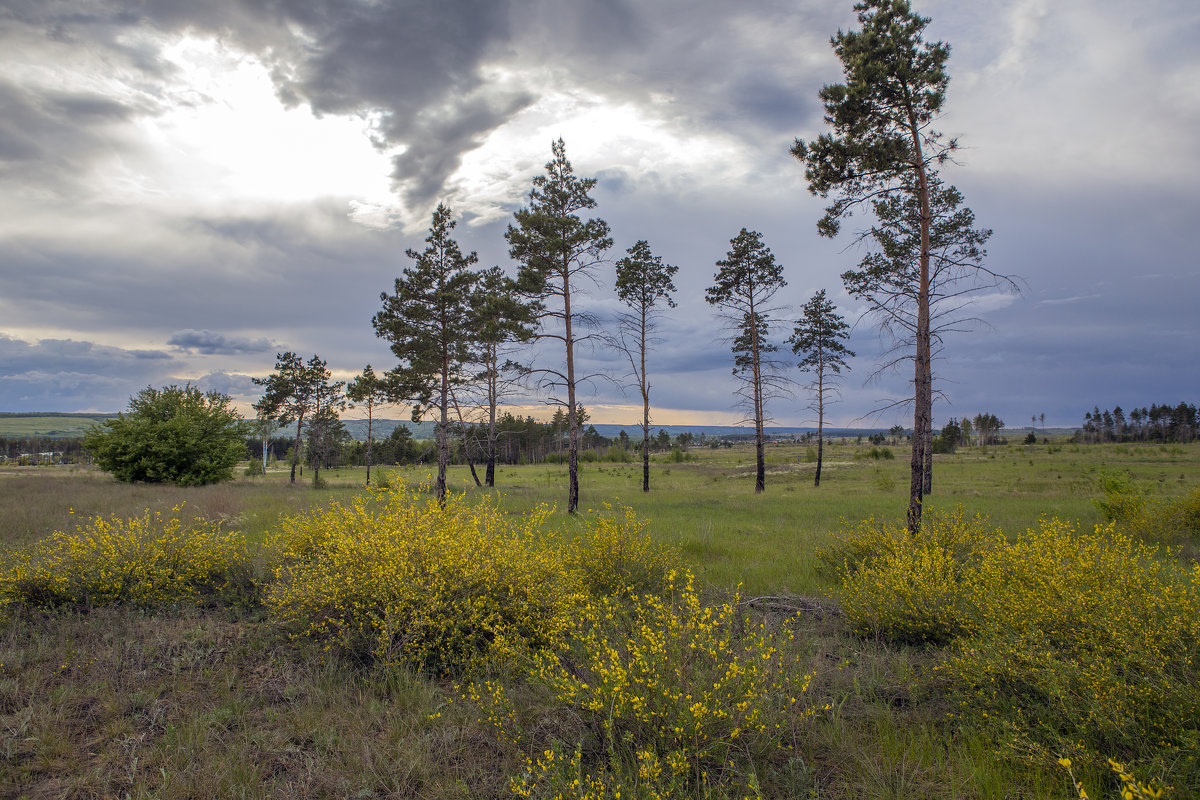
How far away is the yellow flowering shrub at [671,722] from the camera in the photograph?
278cm

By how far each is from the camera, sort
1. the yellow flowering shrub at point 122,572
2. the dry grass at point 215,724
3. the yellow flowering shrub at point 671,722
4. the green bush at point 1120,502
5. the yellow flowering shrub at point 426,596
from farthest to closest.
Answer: the green bush at point 1120,502
the yellow flowering shrub at point 122,572
the yellow flowering shrub at point 426,596
the dry grass at point 215,724
the yellow flowering shrub at point 671,722

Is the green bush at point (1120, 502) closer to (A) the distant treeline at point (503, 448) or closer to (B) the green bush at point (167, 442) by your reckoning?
(B) the green bush at point (167, 442)

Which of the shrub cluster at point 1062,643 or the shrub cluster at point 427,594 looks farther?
A: the shrub cluster at point 427,594

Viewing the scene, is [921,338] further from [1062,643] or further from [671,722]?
[671,722]


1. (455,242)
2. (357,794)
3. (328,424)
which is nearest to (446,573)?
(357,794)

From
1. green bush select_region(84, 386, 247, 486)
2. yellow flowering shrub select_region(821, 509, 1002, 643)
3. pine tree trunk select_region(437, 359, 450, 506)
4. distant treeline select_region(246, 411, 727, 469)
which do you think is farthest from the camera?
distant treeline select_region(246, 411, 727, 469)

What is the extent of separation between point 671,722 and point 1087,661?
9.08 ft

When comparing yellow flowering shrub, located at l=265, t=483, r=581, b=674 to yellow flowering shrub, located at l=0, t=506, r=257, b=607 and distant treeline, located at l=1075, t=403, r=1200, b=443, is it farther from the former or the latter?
distant treeline, located at l=1075, t=403, r=1200, b=443

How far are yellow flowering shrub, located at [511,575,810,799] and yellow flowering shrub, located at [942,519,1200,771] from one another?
4.49 ft

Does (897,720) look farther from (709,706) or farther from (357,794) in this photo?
(357,794)

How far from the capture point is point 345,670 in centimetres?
456

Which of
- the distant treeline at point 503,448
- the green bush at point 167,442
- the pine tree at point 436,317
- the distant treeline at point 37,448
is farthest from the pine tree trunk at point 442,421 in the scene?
the distant treeline at point 37,448

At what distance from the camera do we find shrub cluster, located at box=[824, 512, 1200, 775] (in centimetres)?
289

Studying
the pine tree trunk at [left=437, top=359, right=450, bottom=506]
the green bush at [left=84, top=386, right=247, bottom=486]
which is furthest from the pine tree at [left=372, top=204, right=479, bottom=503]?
the green bush at [left=84, top=386, right=247, bottom=486]
